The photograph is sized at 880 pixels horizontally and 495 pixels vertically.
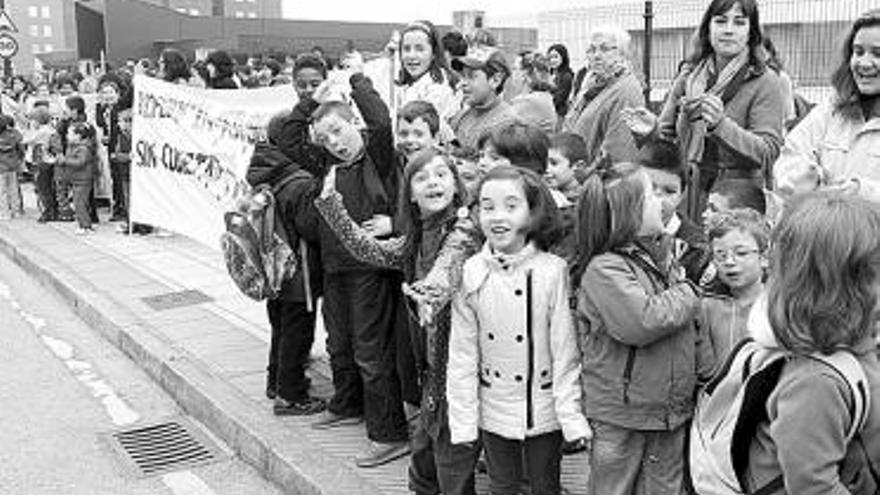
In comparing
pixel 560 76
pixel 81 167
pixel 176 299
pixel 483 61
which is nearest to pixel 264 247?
pixel 483 61

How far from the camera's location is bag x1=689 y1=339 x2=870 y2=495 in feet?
6.45

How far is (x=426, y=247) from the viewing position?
388 centimetres

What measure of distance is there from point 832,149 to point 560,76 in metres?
6.56

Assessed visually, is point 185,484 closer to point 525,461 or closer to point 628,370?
point 525,461

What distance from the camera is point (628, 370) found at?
312cm

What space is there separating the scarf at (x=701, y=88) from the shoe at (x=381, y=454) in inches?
73.6

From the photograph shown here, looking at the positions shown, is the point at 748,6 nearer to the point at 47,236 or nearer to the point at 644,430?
the point at 644,430

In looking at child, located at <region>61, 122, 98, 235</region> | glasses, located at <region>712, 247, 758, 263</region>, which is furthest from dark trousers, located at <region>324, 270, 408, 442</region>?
child, located at <region>61, 122, 98, 235</region>

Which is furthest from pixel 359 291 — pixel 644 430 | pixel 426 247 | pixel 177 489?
pixel 644 430

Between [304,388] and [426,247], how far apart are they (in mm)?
Result: 1680

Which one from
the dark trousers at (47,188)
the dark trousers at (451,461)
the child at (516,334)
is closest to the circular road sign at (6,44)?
the dark trousers at (47,188)

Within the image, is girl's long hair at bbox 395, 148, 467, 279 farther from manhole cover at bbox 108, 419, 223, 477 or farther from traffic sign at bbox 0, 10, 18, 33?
traffic sign at bbox 0, 10, 18, 33

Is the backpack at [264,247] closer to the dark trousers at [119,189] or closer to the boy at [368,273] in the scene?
the boy at [368,273]

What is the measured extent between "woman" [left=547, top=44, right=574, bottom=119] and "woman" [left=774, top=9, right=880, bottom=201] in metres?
5.87
